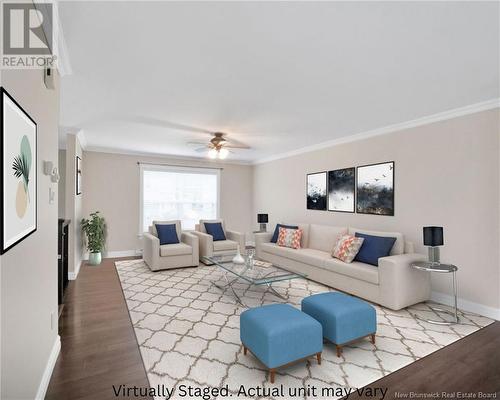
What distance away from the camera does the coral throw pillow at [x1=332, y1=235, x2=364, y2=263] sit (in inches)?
161

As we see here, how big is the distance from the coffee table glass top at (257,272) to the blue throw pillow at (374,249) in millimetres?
1108

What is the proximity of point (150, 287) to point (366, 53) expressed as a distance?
410 centimetres

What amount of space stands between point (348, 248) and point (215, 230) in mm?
3095

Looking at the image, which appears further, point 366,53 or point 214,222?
point 214,222

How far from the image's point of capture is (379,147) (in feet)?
14.9

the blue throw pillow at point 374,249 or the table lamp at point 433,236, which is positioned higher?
the table lamp at point 433,236

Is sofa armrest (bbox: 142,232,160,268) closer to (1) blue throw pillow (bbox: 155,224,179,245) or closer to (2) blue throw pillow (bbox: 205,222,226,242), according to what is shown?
(1) blue throw pillow (bbox: 155,224,179,245)

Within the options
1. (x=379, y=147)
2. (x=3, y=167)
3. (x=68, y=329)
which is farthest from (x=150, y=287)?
(x=379, y=147)

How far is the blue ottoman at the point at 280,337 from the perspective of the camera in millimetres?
2080

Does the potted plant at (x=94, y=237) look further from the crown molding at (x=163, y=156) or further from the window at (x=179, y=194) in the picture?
the crown molding at (x=163, y=156)

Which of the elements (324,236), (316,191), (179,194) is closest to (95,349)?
(324,236)

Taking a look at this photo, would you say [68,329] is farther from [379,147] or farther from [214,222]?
[379,147]

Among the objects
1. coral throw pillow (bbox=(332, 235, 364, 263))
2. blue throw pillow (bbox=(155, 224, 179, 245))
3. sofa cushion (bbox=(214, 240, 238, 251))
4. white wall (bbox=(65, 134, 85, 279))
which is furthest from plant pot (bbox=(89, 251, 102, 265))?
coral throw pillow (bbox=(332, 235, 364, 263))

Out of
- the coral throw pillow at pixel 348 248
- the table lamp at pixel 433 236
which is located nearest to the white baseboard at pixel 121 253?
the coral throw pillow at pixel 348 248
